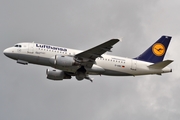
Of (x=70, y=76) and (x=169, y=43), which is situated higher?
(x=169, y=43)

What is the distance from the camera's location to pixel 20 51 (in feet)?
217

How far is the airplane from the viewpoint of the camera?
6475cm

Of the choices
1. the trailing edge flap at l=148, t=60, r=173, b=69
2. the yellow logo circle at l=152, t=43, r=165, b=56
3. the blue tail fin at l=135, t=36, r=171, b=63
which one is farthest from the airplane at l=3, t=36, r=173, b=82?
the yellow logo circle at l=152, t=43, r=165, b=56

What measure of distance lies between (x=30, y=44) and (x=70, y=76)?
9268mm

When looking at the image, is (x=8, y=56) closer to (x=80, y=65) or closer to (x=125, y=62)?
(x=80, y=65)

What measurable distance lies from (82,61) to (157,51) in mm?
14071

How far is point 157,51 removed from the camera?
240 ft

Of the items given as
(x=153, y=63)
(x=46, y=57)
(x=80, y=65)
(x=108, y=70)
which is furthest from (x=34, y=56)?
(x=153, y=63)

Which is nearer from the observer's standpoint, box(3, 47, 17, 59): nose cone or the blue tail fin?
box(3, 47, 17, 59): nose cone

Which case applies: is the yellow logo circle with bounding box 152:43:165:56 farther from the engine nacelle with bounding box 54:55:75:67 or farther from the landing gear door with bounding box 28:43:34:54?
the landing gear door with bounding box 28:43:34:54

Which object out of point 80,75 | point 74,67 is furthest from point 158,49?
point 74,67

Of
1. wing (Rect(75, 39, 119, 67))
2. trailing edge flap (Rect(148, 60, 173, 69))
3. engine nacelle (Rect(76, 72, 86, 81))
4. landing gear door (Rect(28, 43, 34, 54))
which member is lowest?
engine nacelle (Rect(76, 72, 86, 81))

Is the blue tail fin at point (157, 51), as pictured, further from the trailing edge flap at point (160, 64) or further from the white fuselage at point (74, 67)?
the trailing edge flap at point (160, 64)

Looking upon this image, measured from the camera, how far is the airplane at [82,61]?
64750 millimetres
